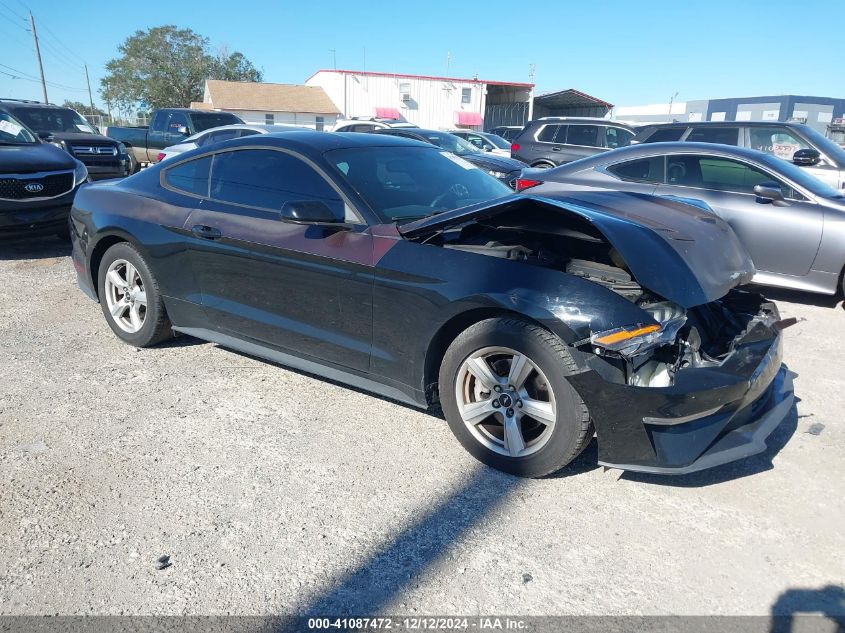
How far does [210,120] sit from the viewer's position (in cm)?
1619

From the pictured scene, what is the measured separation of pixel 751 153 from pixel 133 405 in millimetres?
5904

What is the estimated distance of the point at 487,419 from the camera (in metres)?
3.19

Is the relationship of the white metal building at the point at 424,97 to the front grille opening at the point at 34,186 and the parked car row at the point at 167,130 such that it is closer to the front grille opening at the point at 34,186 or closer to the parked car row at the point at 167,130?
the parked car row at the point at 167,130

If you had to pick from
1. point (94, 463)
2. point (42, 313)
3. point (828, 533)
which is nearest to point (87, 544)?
point (94, 463)

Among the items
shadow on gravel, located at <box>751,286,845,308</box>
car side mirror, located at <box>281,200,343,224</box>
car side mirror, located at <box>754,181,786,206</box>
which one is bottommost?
shadow on gravel, located at <box>751,286,845,308</box>

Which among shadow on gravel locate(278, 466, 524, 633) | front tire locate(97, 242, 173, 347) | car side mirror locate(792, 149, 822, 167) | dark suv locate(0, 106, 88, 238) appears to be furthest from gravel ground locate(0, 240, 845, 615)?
car side mirror locate(792, 149, 822, 167)

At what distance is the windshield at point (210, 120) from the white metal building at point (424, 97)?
34319 mm

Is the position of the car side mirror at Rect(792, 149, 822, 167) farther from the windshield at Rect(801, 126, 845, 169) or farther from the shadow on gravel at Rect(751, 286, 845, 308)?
the shadow on gravel at Rect(751, 286, 845, 308)

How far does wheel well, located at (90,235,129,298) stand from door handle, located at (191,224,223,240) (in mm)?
803

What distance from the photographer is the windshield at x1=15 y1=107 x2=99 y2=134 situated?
41.5 ft

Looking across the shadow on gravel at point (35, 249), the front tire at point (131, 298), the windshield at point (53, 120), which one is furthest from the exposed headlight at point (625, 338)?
the windshield at point (53, 120)

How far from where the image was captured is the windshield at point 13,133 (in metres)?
8.07

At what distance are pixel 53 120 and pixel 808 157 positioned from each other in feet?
44.7

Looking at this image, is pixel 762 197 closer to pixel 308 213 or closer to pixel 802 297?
pixel 802 297
